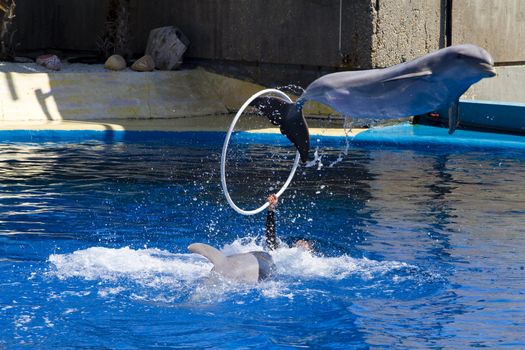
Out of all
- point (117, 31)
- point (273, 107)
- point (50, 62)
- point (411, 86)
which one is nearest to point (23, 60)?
point (50, 62)

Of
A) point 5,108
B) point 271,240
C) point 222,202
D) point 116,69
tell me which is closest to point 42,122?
point 5,108

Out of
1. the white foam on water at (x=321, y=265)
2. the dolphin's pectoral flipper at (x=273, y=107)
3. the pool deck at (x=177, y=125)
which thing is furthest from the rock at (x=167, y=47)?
the dolphin's pectoral flipper at (x=273, y=107)

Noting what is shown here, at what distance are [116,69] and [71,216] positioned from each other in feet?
24.4

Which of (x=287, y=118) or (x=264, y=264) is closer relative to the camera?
(x=264, y=264)

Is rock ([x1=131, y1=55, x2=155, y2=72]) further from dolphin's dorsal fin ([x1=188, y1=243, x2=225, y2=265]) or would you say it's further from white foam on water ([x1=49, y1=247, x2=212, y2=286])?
dolphin's dorsal fin ([x1=188, y1=243, x2=225, y2=265])

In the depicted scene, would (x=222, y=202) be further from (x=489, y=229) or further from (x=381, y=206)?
(x=489, y=229)

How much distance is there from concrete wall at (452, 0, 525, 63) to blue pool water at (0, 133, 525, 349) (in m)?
4.15

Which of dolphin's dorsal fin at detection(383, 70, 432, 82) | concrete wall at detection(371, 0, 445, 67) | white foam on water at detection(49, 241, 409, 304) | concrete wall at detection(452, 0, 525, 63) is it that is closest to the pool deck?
concrete wall at detection(371, 0, 445, 67)

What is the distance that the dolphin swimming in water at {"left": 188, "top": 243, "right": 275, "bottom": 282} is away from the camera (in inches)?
254

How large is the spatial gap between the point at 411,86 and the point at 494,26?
465 inches

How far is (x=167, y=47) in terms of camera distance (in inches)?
656

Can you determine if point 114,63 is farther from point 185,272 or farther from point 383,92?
point 383,92

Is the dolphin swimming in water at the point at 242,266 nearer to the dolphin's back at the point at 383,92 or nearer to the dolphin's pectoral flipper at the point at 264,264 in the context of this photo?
the dolphin's pectoral flipper at the point at 264,264

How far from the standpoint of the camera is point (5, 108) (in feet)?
47.8
